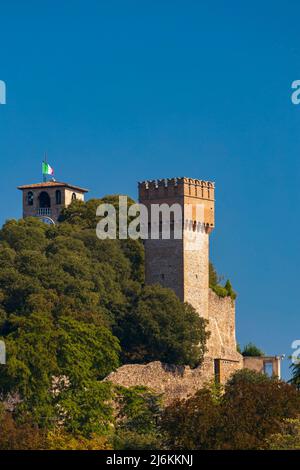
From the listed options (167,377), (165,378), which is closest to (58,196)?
(167,377)

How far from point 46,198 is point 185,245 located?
578 inches

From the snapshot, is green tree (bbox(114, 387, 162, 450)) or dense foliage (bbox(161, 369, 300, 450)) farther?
green tree (bbox(114, 387, 162, 450))

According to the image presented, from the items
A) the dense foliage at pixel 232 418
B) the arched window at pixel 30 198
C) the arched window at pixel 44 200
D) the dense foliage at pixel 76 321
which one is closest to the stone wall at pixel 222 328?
the dense foliage at pixel 76 321

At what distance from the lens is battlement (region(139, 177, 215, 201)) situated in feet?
347

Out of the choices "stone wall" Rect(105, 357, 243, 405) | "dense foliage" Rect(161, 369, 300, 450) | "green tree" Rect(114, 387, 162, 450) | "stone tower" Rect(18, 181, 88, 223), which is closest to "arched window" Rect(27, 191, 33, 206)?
"stone tower" Rect(18, 181, 88, 223)

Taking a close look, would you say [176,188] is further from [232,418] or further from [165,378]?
[232,418]

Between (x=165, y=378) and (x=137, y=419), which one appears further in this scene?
(x=165, y=378)

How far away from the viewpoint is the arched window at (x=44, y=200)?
117438 mm

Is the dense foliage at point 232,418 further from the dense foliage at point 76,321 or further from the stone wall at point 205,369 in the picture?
the stone wall at point 205,369

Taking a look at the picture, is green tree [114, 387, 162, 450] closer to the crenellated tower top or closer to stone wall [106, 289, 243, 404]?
stone wall [106, 289, 243, 404]

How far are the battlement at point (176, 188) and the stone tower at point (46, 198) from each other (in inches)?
402

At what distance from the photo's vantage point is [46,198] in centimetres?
11769

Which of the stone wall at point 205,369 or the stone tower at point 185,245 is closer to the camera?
the stone wall at point 205,369

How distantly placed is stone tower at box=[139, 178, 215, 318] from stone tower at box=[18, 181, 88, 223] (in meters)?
10.4
